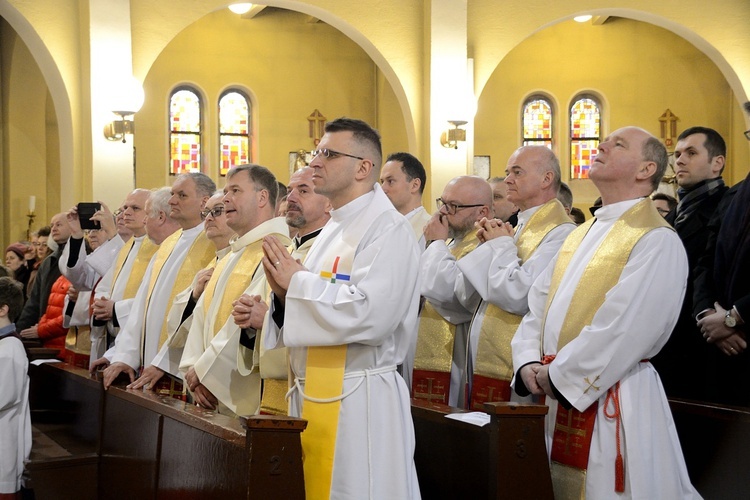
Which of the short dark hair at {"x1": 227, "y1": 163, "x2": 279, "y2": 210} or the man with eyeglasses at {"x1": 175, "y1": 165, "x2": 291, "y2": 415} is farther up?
the short dark hair at {"x1": 227, "y1": 163, "x2": 279, "y2": 210}

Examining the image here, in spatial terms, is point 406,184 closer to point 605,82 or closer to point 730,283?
point 730,283

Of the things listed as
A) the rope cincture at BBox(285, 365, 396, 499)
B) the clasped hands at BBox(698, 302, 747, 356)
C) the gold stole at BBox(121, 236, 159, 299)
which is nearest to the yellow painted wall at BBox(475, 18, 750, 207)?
the gold stole at BBox(121, 236, 159, 299)

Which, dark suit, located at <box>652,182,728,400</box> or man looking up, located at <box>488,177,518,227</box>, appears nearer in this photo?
dark suit, located at <box>652,182,728,400</box>

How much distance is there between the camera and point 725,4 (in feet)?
44.1

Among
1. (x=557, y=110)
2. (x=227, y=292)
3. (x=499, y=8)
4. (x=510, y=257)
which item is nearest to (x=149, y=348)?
(x=227, y=292)

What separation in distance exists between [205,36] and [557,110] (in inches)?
238

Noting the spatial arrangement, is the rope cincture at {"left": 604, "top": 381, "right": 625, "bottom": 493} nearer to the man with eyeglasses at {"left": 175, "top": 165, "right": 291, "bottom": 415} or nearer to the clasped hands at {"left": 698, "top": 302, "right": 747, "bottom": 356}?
the clasped hands at {"left": 698, "top": 302, "right": 747, "bottom": 356}

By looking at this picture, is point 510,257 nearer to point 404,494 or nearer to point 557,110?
point 404,494

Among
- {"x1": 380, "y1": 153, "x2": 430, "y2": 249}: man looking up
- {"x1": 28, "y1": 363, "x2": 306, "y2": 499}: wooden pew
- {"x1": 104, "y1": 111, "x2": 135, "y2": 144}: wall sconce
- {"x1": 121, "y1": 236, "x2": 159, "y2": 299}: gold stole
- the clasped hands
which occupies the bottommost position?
{"x1": 28, "y1": 363, "x2": 306, "y2": 499}: wooden pew

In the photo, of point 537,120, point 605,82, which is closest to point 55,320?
point 537,120

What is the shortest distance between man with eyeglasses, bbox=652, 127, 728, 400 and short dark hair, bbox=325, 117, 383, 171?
175 centimetres

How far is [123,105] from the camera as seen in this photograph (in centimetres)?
1111

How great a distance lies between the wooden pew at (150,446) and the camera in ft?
11.4

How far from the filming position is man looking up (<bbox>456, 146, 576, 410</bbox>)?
4828 millimetres
